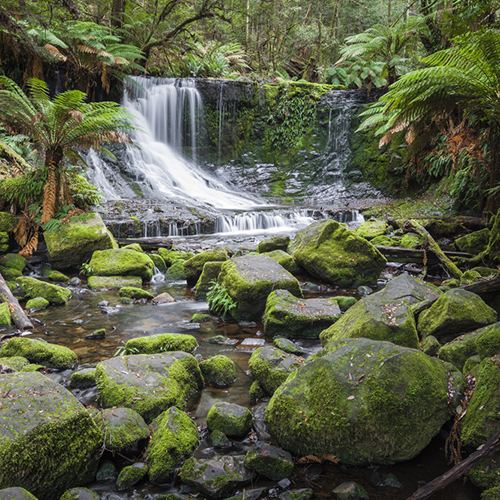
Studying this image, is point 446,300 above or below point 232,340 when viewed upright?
above

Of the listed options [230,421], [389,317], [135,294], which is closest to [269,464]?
[230,421]

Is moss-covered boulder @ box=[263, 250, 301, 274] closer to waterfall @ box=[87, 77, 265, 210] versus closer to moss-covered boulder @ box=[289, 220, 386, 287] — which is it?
moss-covered boulder @ box=[289, 220, 386, 287]

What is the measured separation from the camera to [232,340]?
438 cm

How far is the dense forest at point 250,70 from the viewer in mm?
6406

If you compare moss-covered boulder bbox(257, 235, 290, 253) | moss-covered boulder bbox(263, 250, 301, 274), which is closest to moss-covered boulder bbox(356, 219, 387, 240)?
moss-covered boulder bbox(257, 235, 290, 253)

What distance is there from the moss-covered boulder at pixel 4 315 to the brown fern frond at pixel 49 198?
9.75ft

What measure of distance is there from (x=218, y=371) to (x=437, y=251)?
4.82 metres

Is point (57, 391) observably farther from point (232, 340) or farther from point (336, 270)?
point (336, 270)

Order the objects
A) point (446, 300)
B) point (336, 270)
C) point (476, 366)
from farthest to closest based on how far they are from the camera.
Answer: point (336, 270)
point (446, 300)
point (476, 366)

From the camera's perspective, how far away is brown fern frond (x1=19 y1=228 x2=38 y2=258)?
6.95m

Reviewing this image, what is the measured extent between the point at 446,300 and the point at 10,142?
10.5m

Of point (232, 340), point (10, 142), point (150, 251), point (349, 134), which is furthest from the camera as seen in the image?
point (349, 134)

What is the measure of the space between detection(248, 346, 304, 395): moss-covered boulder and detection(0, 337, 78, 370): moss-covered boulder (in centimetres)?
183

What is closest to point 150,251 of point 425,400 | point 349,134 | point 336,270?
point 336,270
